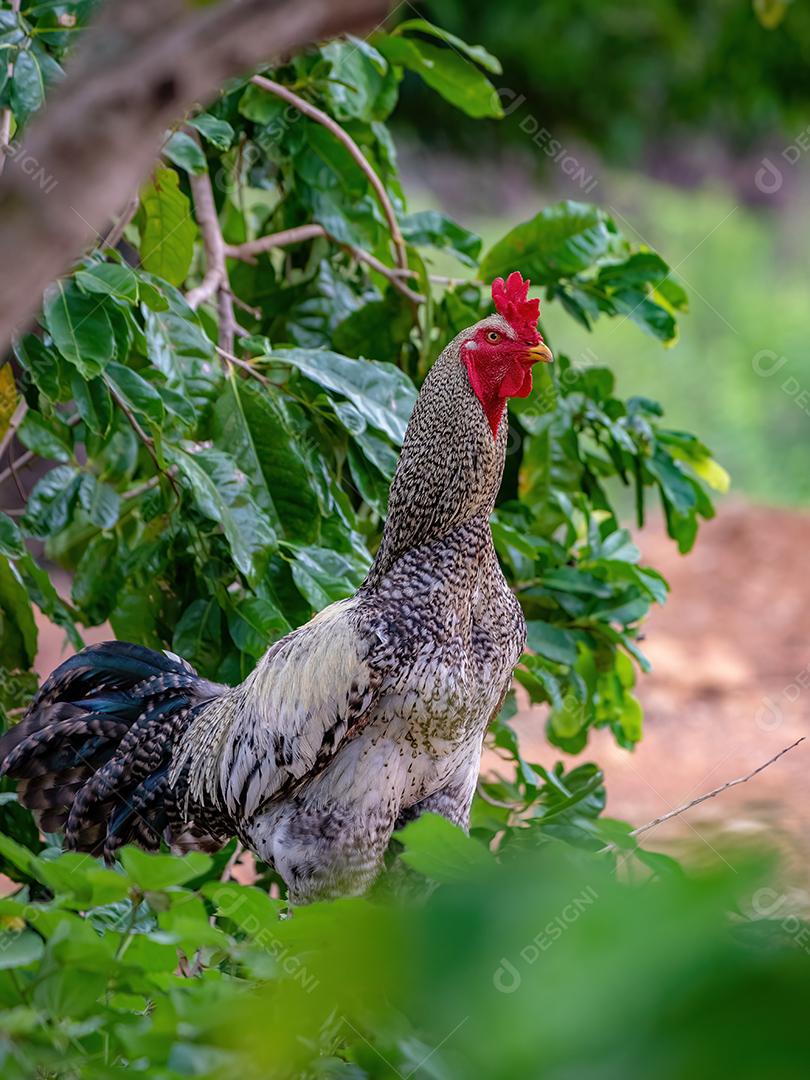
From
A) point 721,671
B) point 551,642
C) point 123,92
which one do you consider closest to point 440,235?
point 551,642

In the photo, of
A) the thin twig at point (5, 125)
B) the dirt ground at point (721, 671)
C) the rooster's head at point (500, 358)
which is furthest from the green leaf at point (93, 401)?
the dirt ground at point (721, 671)

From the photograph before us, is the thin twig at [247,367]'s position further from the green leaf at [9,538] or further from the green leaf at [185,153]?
the green leaf at [9,538]

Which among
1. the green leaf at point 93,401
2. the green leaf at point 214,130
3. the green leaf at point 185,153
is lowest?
the green leaf at point 93,401

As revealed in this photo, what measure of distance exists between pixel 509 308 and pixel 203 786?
89 centimetres

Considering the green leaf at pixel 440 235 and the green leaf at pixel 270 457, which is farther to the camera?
the green leaf at pixel 440 235

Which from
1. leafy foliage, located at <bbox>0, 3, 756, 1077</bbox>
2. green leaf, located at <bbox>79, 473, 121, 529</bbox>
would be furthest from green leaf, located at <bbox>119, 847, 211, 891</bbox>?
green leaf, located at <bbox>79, 473, 121, 529</bbox>

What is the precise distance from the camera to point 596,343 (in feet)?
30.0

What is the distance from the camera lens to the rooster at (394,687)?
1.83m

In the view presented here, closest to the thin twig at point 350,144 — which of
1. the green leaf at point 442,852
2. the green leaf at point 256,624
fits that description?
the green leaf at point 256,624

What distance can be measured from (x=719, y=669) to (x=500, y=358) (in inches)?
167

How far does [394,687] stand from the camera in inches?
71.8

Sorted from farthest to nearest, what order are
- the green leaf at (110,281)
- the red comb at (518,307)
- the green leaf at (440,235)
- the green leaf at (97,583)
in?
1. the green leaf at (440,235)
2. the green leaf at (97,583)
3. the red comb at (518,307)
4. the green leaf at (110,281)

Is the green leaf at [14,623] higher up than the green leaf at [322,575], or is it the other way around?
the green leaf at [322,575]

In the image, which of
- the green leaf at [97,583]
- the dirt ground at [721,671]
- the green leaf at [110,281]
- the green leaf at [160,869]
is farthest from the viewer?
the dirt ground at [721,671]
